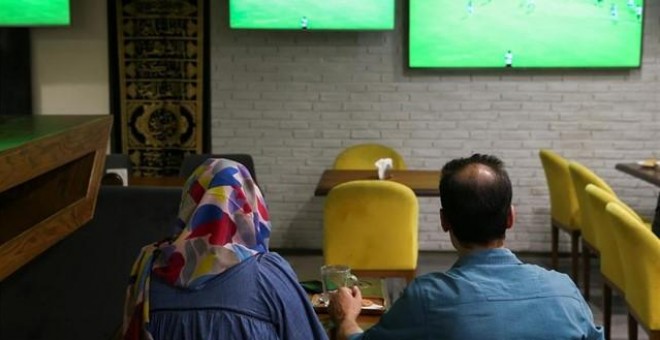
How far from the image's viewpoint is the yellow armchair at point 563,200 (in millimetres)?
5176

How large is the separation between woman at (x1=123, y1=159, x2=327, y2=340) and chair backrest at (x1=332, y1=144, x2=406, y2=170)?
3681 mm

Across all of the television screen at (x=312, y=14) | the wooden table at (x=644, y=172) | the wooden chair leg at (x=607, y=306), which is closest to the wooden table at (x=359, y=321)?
the wooden chair leg at (x=607, y=306)

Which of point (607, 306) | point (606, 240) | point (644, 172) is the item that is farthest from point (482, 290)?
point (644, 172)

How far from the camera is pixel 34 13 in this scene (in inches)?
233

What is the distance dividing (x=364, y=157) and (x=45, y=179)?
3.16 metres

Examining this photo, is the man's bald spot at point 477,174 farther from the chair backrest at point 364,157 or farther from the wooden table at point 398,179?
the chair backrest at point 364,157

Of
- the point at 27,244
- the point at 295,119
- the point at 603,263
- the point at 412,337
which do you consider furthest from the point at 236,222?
the point at 295,119

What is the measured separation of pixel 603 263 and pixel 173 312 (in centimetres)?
273

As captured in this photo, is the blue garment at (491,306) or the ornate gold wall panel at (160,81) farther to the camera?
the ornate gold wall panel at (160,81)

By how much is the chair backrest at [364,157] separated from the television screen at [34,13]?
2292 millimetres

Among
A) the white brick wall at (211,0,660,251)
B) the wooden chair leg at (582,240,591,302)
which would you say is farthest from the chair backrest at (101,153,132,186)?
the wooden chair leg at (582,240,591,302)

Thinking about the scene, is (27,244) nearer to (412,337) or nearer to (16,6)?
(412,337)

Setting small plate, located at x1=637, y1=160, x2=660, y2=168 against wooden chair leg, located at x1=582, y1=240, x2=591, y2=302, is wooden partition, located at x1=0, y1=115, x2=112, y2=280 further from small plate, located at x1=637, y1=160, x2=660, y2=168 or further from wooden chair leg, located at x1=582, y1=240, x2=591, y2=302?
small plate, located at x1=637, y1=160, x2=660, y2=168

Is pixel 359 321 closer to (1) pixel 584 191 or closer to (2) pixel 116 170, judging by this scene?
(1) pixel 584 191
